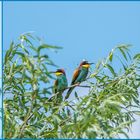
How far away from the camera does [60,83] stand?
367 centimetres

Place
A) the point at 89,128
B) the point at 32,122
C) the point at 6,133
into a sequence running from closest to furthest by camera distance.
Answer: the point at 89,128 < the point at 6,133 < the point at 32,122

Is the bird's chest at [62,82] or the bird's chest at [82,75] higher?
the bird's chest at [82,75]

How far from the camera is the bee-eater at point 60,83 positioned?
350 cm

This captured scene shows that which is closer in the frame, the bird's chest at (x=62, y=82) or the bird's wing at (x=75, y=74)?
the bird's chest at (x=62, y=82)

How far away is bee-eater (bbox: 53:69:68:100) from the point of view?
11.5 feet

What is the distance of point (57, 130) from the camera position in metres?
3.14

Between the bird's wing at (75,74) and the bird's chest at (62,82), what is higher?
the bird's wing at (75,74)

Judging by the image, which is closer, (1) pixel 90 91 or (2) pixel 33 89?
(2) pixel 33 89

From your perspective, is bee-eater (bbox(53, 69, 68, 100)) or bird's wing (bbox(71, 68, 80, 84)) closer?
bee-eater (bbox(53, 69, 68, 100))

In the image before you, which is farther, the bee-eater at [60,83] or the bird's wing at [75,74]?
the bird's wing at [75,74]

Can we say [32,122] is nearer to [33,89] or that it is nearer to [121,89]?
[33,89]

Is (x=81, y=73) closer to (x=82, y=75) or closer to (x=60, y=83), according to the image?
(x=82, y=75)

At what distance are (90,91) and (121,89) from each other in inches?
6.6

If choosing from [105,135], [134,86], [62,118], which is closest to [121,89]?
[134,86]
